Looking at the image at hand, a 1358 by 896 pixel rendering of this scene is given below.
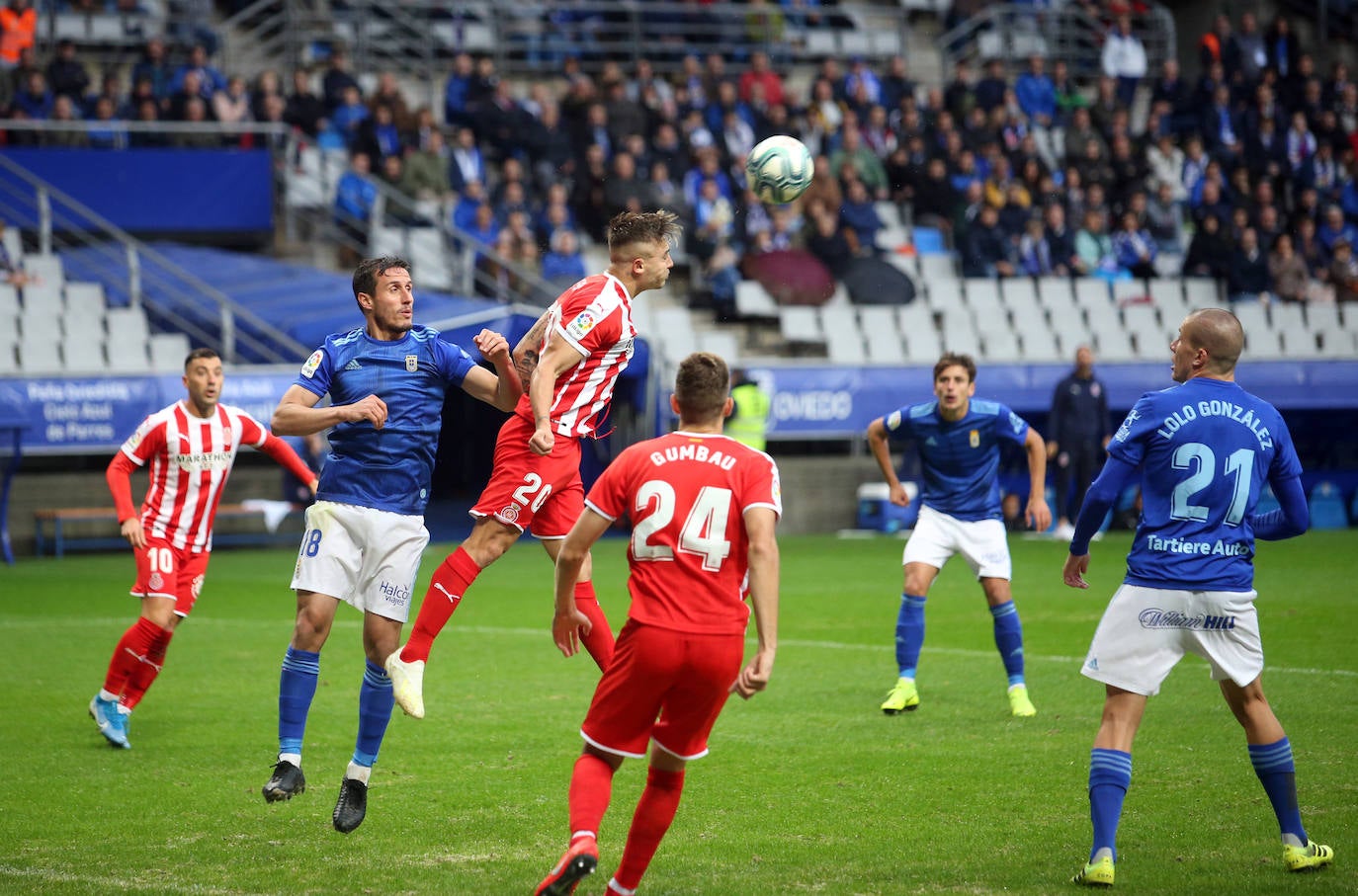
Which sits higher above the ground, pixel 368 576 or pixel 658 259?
pixel 658 259

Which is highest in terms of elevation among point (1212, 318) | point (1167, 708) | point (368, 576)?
point (1212, 318)

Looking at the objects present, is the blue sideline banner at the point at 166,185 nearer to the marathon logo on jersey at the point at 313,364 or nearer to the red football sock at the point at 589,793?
the marathon logo on jersey at the point at 313,364

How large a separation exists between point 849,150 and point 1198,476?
19411 millimetres

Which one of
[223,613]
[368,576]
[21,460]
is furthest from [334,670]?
[21,460]

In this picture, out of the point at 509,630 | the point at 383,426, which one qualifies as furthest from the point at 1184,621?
the point at 509,630

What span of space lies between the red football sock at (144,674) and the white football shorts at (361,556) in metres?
2.19

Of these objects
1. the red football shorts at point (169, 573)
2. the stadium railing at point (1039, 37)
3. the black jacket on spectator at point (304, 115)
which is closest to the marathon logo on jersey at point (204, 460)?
the red football shorts at point (169, 573)

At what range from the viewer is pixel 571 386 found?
7070 mm

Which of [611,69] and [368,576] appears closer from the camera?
[368,576]

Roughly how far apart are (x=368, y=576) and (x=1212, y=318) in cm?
354

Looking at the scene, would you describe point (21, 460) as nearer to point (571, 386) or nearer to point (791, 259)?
point (791, 259)

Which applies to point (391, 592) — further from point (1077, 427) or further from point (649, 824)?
point (1077, 427)

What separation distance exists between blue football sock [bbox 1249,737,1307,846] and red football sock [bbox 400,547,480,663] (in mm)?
3271

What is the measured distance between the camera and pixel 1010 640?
9031 mm
